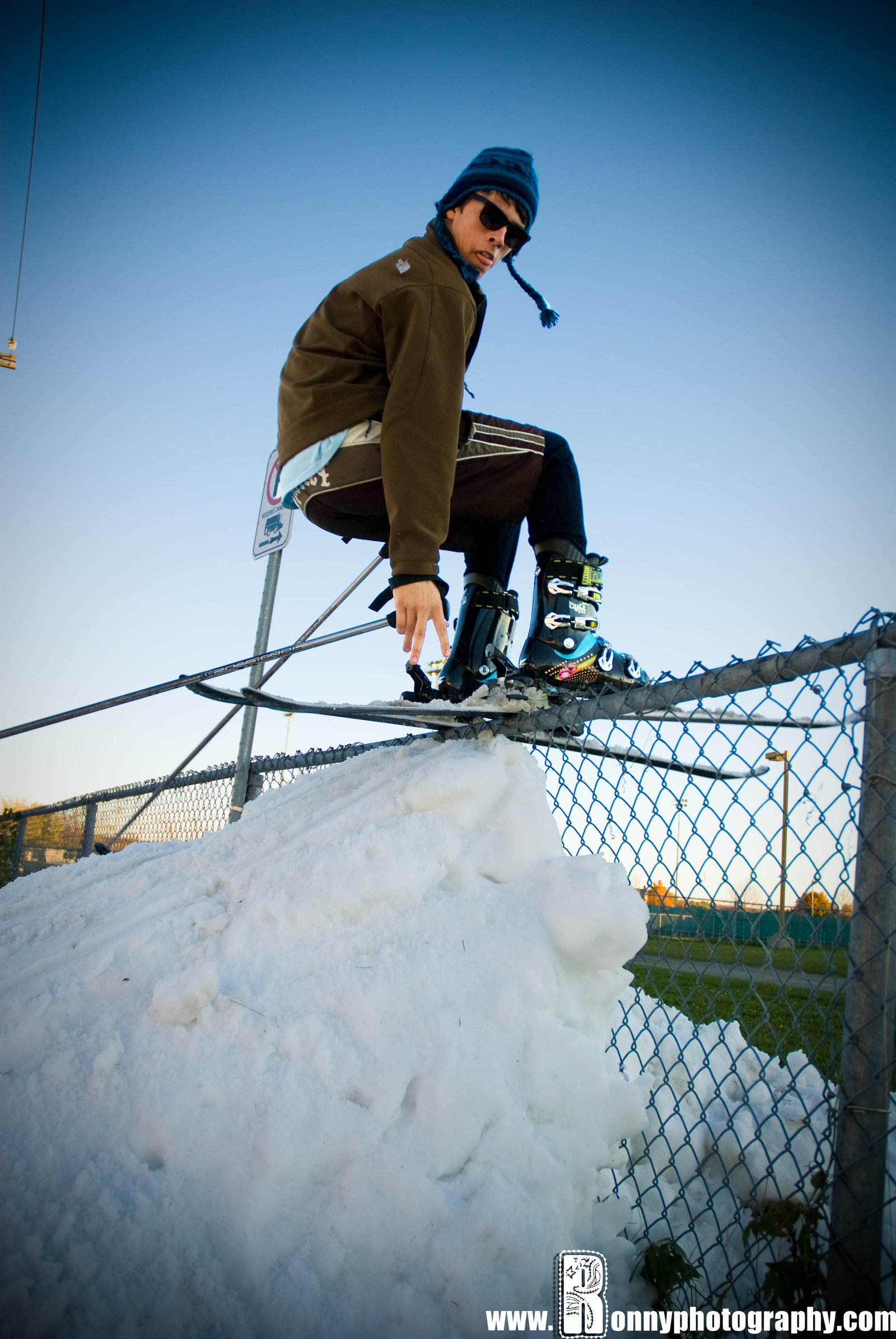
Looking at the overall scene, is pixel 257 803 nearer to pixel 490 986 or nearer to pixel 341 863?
pixel 341 863

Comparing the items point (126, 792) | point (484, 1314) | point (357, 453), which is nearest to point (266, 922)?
point (484, 1314)

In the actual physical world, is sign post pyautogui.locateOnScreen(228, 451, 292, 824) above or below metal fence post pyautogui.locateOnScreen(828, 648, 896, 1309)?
above

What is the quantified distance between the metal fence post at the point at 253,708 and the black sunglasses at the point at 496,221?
2286mm

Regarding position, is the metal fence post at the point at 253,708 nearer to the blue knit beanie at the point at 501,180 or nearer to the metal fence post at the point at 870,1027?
the blue knit beanie at the point at 501,180

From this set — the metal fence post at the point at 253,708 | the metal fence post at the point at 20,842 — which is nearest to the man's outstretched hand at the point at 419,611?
the metal fence post at the point at 253,708

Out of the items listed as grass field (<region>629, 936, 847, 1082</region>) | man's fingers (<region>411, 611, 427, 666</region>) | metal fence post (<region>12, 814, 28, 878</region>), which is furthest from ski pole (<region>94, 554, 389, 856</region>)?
metal fence post (<region>12, 814, 28, 878</region>)

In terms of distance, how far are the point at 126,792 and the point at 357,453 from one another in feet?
14.5

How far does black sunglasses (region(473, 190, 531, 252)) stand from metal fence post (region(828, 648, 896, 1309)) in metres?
1.95

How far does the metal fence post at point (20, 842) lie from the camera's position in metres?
9.09

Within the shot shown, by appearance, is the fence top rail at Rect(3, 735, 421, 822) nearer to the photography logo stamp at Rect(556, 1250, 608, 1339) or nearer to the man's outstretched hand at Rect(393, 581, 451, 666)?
the man's outstretched hand at Rect(393, 581, 451, 666)

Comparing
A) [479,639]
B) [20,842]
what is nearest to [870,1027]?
[479,639]

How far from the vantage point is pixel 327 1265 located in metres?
1.37

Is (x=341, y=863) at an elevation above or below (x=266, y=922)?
above

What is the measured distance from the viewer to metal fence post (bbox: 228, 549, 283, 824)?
13.5ft
